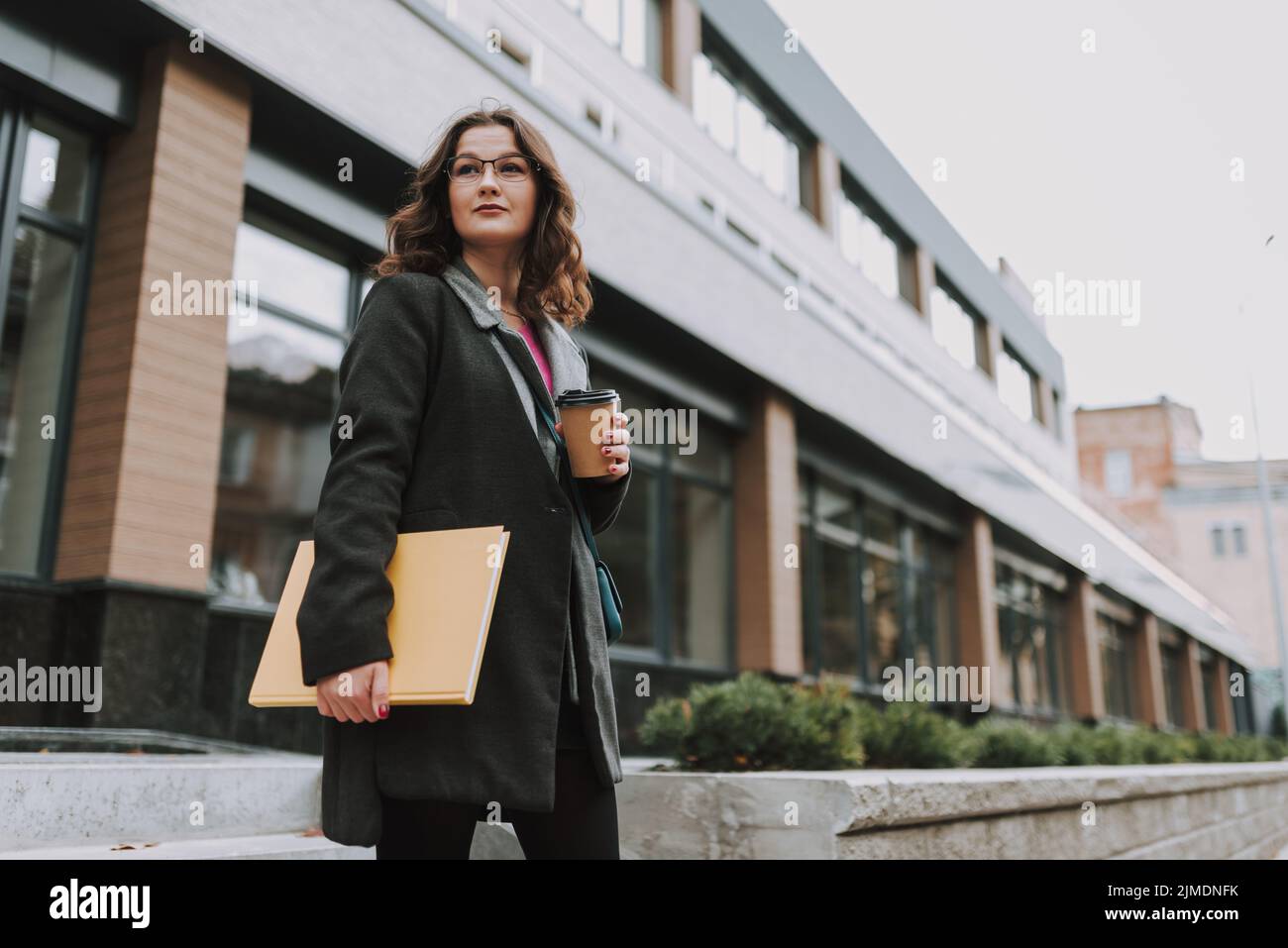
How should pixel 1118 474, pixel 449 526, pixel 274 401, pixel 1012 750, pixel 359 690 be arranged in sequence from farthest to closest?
pixel 1118 474 → pixel 274 401 → pixel 1012 750 → pixel 449 526 → pixel 359 690

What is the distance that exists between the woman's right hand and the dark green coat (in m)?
0.02

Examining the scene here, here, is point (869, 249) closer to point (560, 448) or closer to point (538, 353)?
point (538, 353)

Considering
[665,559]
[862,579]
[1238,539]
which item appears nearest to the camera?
[665,559]

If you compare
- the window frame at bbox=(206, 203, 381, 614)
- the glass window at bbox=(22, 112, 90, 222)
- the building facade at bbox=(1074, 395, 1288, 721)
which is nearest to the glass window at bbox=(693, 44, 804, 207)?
the window frame at bbox=(206, 203, 381, 614)

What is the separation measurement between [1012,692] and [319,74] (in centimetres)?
1847

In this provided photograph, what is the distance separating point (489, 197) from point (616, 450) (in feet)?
1.95

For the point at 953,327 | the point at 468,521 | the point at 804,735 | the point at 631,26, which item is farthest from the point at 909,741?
the point at 953,327

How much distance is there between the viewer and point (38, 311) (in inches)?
260

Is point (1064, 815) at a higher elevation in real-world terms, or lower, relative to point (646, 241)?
lower

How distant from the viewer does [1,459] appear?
7027mm

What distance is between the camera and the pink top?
2238mm

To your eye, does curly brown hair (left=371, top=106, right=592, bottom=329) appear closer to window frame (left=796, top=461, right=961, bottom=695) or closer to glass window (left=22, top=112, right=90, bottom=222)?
glass window (left=22, top=112, right=90, bottom=222)

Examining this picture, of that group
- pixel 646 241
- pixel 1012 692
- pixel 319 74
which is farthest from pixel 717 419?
pixel 1012 692
